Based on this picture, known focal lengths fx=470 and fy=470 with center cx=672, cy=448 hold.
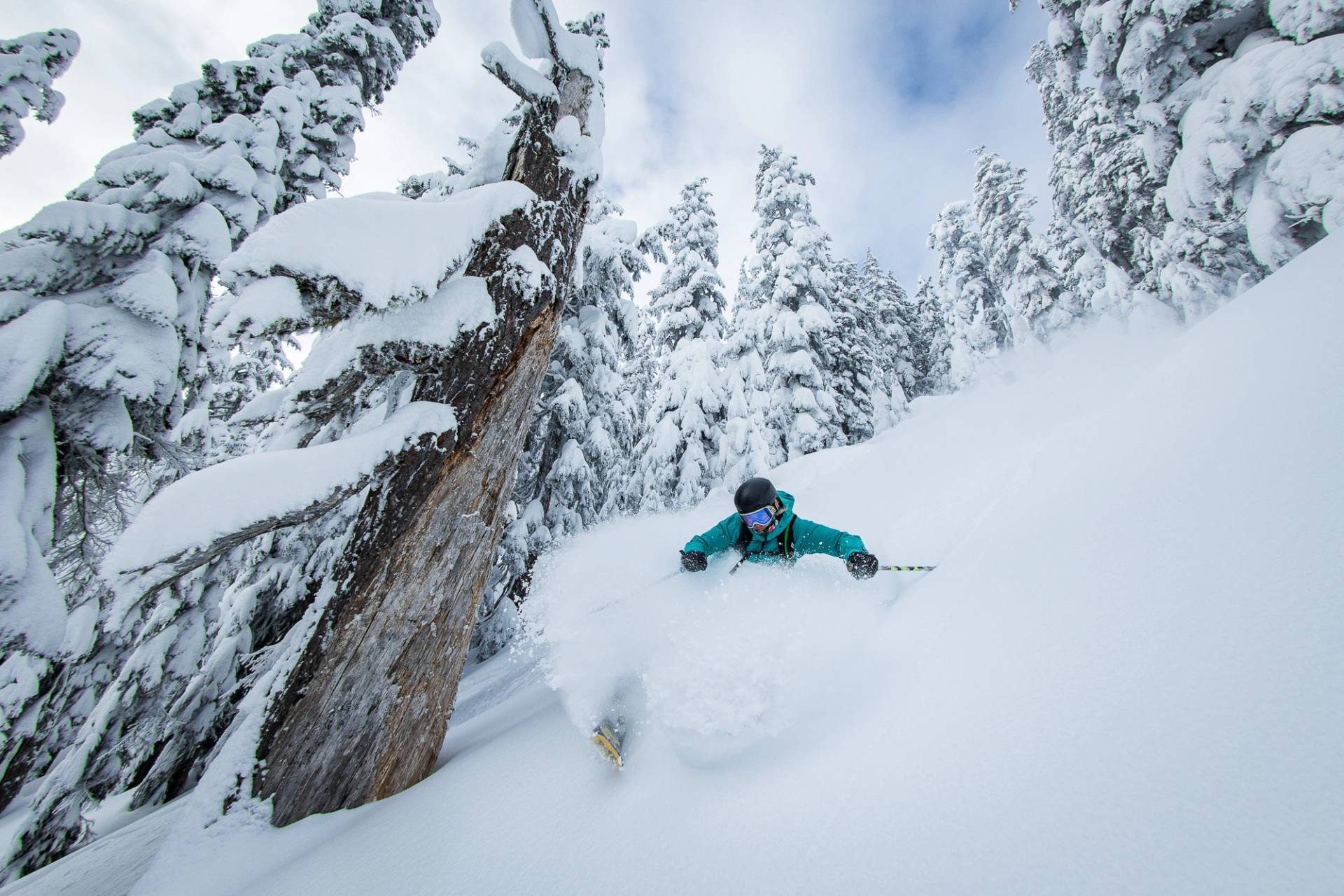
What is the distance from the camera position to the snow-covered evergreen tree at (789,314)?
15.0 metres

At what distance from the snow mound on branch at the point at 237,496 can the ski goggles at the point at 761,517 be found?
277cm

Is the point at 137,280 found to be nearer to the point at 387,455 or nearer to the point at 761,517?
the point at 387,455

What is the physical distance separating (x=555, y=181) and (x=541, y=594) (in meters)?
3.91

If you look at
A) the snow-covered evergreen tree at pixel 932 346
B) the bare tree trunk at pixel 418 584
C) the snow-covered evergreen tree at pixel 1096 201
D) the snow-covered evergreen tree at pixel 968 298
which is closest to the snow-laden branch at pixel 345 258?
the bare tree trunk at pixel 418 584

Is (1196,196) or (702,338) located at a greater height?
(702,338)

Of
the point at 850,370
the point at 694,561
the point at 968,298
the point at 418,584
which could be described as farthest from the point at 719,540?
the point at 968,298

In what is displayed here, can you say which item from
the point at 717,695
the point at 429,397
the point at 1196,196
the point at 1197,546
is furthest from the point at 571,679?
the point at 1196,196

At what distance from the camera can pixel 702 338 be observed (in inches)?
602

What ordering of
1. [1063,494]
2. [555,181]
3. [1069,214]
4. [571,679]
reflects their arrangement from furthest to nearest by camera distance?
1. [1069,214]
2. [555,181]
3. [571,679]
4. [1063,494]

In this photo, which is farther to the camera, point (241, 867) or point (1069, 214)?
point (1069, 214)

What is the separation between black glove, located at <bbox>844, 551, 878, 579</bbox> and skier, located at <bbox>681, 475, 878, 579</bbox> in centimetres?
34

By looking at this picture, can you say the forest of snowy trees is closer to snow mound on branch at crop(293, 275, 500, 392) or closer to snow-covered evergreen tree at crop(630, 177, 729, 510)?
snow mound on branch at crop(293, 275, 500, 392)

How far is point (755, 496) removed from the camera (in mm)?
4414

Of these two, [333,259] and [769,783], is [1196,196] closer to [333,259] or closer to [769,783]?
[769,783]
